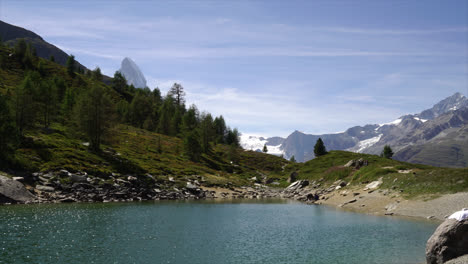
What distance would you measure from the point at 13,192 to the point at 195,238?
135 ft

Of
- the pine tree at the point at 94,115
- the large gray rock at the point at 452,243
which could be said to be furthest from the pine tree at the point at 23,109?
the large gray rock at the point at 452,243

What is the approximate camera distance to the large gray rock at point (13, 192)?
5594 cm

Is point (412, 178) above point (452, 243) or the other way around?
above

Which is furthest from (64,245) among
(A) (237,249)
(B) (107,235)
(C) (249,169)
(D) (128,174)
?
(C) (249,169)

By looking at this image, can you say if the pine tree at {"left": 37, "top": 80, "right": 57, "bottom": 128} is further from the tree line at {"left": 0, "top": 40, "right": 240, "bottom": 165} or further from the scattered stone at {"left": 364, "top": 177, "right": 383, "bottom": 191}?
the scattered stone at {"left": 364, "top": 177, "right": 383, "bottom": 191}

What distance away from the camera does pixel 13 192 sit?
57188 mm

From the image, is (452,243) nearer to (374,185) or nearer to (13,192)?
(374,185)

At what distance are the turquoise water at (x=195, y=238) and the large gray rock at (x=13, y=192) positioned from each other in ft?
15.3

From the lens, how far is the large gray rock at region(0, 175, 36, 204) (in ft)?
184

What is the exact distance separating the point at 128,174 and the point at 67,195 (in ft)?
69.7

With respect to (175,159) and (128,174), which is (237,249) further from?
(175,159)

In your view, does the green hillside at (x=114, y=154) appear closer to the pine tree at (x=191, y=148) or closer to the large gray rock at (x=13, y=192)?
the pine tree at (x=191, y=148)

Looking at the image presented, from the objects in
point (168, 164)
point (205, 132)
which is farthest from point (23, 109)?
point (205, 132)

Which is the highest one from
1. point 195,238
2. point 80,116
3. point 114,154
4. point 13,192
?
point 80,116
